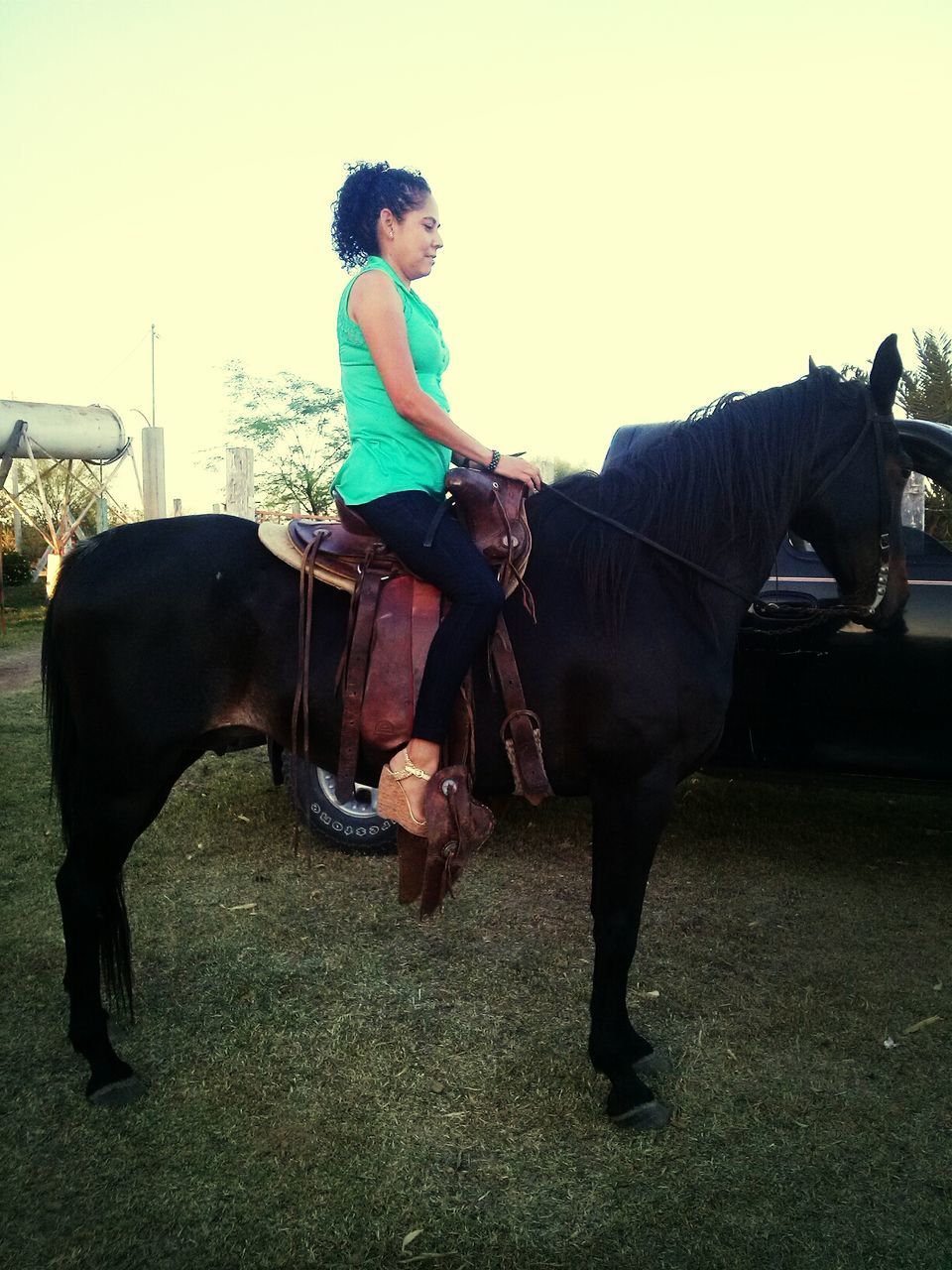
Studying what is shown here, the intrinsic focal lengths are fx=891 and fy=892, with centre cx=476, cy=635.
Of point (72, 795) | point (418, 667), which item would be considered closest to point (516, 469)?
point (418, 667)

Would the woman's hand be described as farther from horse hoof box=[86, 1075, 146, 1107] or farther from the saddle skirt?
horse hoof box=[86, 1075, 146, 1107]

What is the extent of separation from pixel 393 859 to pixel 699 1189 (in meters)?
2.63

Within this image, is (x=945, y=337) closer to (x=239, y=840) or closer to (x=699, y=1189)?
(x=239, y=840)

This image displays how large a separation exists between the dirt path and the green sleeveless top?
794cm

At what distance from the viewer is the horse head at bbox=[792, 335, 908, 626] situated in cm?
288

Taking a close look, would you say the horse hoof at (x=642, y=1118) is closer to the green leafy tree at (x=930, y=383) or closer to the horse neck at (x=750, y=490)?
the horse neck at (x=750, y=490)

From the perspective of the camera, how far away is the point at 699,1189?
7.87 feet

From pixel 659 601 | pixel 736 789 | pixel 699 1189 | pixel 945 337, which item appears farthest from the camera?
pixel 945 337

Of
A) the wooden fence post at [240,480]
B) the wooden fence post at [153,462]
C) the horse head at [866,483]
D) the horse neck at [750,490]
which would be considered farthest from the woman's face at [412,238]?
the wooden fence post at [153,462]

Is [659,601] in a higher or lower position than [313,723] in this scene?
higher

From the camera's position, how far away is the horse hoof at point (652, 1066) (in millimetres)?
2907

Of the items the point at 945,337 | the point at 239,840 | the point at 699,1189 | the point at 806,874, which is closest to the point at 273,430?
the point at 945,337

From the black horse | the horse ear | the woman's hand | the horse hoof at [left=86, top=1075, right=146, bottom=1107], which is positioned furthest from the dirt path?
the horse ear

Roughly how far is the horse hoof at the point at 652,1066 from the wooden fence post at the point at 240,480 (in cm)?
611
